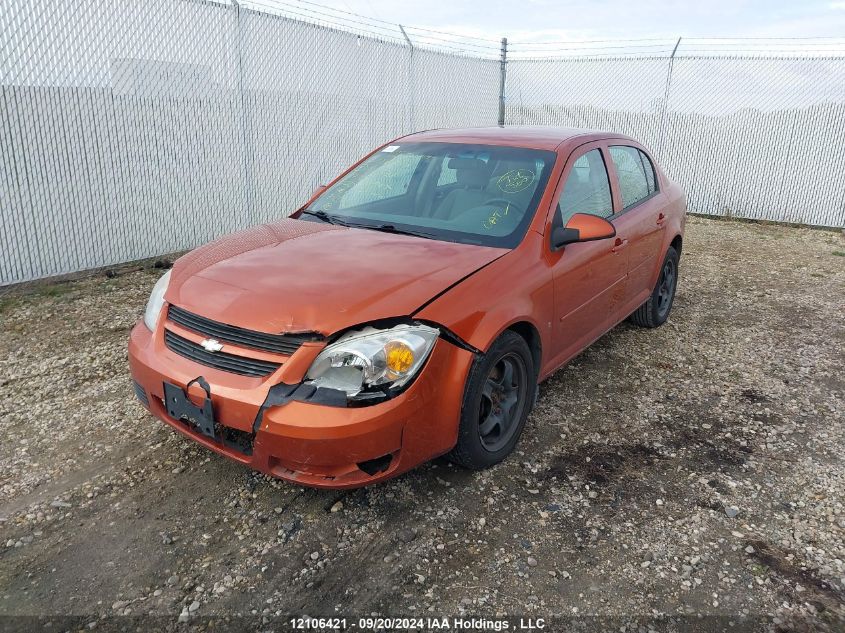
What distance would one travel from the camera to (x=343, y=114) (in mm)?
9703

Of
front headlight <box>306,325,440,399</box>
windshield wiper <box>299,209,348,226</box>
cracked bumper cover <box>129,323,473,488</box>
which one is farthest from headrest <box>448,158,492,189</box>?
front headlight <box>306,325,440,399</box>

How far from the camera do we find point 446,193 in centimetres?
387

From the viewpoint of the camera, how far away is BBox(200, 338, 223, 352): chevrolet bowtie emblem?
2743 millimetres

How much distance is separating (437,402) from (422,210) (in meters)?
1.44

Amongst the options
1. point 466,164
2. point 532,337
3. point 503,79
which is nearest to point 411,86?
point 503,79

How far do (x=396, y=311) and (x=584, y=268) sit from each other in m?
1.56

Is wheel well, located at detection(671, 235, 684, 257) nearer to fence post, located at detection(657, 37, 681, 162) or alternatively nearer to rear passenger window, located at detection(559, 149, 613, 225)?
rear passenger window, located at detection(559, 149, 613, 225)

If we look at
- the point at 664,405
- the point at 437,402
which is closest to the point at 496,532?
the point at 437,402

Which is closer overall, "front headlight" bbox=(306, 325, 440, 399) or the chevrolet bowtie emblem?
"front headlight" bbox=(306, 325, 440, 399)

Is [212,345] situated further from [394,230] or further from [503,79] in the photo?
[503,79]

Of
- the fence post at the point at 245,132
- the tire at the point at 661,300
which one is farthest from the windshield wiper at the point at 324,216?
the fence post at the point at 245,132

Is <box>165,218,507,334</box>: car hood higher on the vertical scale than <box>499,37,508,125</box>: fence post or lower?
lower

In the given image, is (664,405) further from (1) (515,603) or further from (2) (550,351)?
(1) (515,603)

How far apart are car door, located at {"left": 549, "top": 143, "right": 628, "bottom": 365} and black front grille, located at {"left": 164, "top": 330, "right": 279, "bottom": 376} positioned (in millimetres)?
1656
